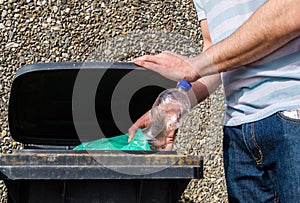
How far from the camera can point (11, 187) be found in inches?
71.0

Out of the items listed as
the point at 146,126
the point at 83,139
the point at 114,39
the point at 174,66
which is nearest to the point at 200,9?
the point at 174,66

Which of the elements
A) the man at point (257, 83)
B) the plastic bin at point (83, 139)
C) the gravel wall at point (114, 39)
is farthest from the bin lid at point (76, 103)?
the gravel wall at point (114, 39)

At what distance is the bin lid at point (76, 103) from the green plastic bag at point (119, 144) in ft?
0.55

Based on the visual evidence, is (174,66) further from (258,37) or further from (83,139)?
(83,139)

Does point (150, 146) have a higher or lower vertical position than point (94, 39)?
lower

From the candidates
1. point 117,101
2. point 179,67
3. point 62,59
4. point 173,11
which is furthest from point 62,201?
point 173,11

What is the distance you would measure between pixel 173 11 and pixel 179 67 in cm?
270

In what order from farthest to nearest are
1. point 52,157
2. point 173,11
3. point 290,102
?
point 173,11, point 52,157, point 290,102

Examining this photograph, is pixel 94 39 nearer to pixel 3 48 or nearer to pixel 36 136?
pixel 3 48

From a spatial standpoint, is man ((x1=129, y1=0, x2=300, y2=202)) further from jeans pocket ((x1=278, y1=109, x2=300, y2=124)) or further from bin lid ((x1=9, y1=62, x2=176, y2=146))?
bin lid ((x1=9, y1=62, x2=176, y2=146))

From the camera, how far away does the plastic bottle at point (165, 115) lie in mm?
2114

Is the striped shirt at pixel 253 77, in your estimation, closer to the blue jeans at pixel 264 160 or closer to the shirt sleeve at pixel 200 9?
the blue jeans at pixel 264 160

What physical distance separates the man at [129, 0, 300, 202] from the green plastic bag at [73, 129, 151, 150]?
1.60 ft

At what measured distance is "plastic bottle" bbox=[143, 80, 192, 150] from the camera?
2114mm
